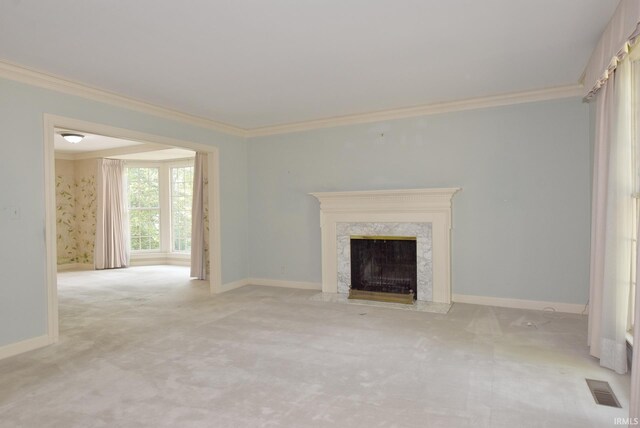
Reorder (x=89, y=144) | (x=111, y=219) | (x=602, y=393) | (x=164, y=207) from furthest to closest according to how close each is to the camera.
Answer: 1. (x=164, y=207)
2. (x=111, y=219)
3. (x=89, y=144)
4. (x=602, y=393)

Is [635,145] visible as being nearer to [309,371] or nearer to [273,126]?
[309,371]

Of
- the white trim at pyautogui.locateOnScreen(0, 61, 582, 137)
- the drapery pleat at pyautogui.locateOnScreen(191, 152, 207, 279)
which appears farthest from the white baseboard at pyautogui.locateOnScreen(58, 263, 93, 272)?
the white trim at pyautogui.locateOnScreen(0, 61, 582, 137)

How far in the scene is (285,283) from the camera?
6102 mm

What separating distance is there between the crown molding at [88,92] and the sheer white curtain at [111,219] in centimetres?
414

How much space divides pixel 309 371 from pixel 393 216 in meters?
2.76

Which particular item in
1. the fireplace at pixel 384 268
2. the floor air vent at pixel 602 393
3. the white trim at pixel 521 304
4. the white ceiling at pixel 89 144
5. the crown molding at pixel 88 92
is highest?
→ the white ceiling at pixel 89 144

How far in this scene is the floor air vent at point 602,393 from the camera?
239 cm

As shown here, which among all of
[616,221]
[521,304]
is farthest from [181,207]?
[616,221]

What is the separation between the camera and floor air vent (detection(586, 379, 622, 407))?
7.85 ft

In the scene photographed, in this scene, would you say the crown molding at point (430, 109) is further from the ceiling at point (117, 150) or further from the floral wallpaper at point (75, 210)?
Result: the floral wallpaper at point (75, 210)

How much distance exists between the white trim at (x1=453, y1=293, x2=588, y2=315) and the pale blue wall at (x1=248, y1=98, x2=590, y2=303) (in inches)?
2.2

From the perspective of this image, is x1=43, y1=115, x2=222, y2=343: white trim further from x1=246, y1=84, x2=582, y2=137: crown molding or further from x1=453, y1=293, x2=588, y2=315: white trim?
x1=453, y1=293, x2=588, y2=315: white trim

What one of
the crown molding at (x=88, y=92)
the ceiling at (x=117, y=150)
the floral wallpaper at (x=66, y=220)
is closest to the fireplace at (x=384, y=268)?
the crown molding at (x=88, y=92)

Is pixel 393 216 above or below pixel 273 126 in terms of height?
below
